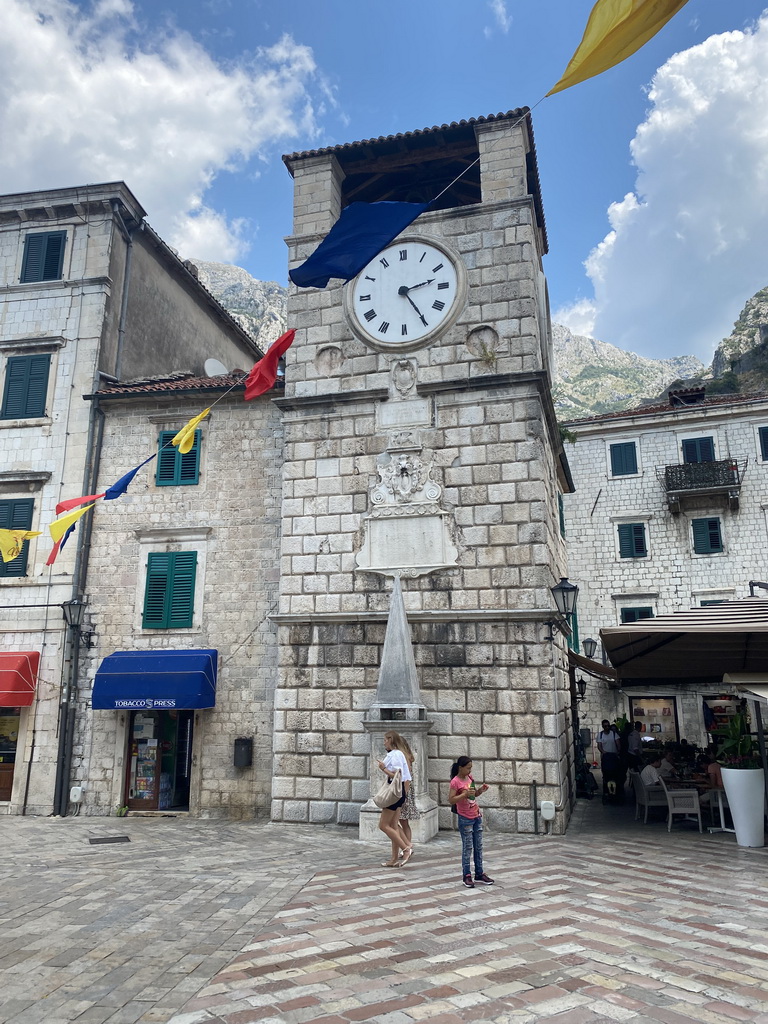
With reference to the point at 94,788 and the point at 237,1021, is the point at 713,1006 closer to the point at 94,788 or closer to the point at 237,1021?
the point at 237,1021

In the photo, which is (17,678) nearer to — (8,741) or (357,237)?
(8,741)

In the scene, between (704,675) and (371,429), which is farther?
(704,675)

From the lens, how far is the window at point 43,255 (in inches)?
656

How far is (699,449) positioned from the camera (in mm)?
25969

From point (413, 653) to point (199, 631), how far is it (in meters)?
4.77

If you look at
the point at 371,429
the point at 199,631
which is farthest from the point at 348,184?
the point at 199,631

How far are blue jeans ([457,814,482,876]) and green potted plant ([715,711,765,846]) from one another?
4.51m

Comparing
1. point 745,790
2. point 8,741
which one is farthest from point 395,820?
point 8,741

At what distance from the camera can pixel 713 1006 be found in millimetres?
4691

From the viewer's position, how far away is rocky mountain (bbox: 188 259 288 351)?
8462 cm

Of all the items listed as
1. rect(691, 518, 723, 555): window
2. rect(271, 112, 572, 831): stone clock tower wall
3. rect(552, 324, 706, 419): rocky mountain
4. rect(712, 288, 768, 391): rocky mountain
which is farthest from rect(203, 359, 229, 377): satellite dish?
rect(552, 324, 706, 419): rocky mountain

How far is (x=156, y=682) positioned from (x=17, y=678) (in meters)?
2.89

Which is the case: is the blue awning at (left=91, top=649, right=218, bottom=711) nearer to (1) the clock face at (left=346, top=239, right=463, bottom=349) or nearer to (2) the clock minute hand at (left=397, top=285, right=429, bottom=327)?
(1) the clock face at (left=346, top=239, right=463, bottom=349)

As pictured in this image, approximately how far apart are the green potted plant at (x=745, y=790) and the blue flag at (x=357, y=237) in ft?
27.6
